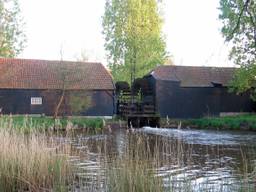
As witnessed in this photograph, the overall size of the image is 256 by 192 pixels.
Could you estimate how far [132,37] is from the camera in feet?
112

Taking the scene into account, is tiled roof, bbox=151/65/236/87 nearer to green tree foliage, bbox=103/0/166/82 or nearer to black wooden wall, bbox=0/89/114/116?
green tree foliage, bbox=103/0/166/82

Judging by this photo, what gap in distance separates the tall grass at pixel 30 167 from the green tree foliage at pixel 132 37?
89.6ft

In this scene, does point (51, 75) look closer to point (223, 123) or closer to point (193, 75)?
point (193, 75)

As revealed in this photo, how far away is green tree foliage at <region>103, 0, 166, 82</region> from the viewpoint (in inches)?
1353

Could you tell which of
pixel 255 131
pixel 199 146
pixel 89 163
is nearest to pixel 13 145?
pixel 89 163

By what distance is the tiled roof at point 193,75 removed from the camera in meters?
31.5

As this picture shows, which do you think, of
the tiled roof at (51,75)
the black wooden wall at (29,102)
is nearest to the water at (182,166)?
the tiled roof at (51,75)

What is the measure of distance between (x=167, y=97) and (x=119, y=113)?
3.75m

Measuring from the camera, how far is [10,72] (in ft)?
100

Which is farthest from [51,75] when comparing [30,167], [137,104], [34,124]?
[30,167]

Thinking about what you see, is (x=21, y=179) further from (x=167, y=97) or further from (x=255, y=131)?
(x=167, y=97)

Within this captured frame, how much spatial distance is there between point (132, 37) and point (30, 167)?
92.0ft

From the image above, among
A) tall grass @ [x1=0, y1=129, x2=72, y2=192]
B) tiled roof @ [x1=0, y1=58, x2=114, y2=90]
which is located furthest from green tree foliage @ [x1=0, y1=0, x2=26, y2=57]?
tall grass @ [x1=0, y1=129, x2=72, y2=192]

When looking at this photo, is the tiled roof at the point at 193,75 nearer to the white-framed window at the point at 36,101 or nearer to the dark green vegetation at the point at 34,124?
the white-framed window at the point at 36,101
